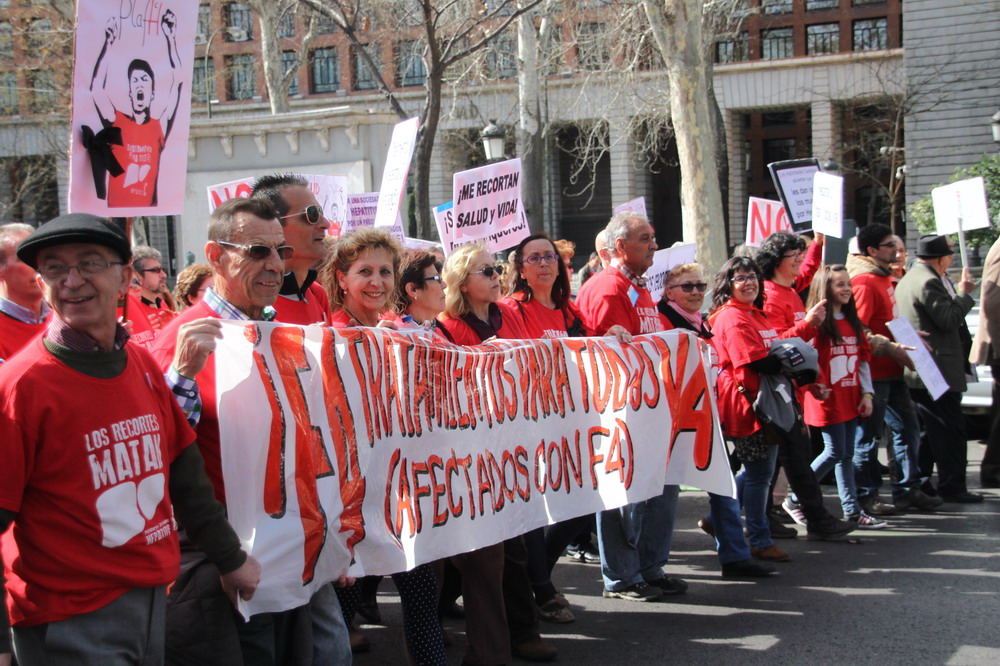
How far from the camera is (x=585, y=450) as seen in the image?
200 inches

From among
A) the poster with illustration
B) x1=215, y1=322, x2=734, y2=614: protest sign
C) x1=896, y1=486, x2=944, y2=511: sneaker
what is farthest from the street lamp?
the poster with illustration

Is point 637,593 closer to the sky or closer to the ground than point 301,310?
closer to the ground

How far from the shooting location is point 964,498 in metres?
8.11

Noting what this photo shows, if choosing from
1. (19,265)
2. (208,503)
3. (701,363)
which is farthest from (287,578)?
(701,363)

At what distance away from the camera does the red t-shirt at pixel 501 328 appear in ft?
17.7

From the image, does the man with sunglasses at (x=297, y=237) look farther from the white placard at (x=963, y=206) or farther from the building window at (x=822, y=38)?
the building window at (x=822, y=38)

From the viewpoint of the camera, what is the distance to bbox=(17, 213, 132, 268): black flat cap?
8.68ft

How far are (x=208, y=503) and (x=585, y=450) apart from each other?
2422 millimetres

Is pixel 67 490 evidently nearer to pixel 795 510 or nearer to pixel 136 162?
pixel 136 162

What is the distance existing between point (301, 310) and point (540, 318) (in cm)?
230

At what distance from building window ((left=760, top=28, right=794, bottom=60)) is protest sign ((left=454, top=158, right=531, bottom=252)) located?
4453 cm

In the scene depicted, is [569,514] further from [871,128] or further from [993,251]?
[871,128]

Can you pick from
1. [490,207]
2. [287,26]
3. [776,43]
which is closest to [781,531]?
[490,207]

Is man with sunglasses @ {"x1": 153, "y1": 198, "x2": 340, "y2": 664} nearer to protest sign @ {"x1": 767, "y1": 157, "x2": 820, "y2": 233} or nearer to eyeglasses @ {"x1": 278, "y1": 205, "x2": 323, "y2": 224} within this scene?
eyeglasses @ {"x1": 278, "y1": 205, "x2": 323, "y2": 224}
